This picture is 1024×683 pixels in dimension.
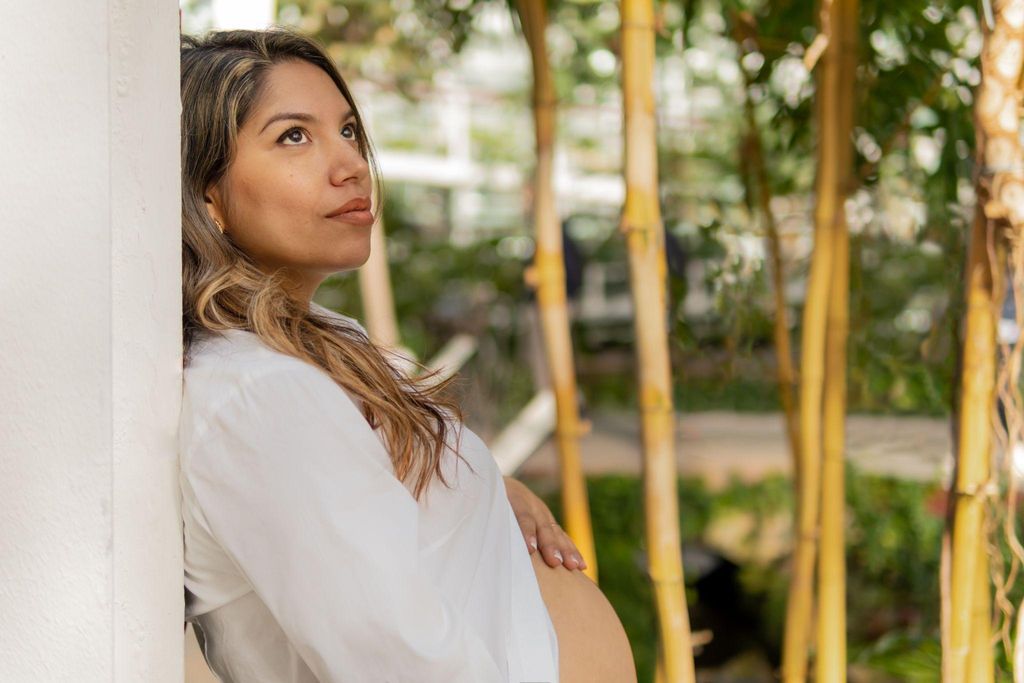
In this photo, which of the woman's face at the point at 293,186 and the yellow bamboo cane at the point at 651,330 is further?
the yellow bamboo cane at the point at 651,330

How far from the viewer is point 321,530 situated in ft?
3.95

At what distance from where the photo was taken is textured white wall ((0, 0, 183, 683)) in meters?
1.21

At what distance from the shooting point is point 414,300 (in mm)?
8156

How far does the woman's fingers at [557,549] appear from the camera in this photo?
1705mm

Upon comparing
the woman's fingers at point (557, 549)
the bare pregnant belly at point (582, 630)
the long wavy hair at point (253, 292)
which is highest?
the long wavy hair at point (253, 292)

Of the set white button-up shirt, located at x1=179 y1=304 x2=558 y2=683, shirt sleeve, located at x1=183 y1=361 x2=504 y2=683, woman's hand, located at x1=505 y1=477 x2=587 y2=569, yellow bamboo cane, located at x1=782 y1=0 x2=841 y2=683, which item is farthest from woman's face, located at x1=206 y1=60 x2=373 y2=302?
yellow bamboo cane, located at x1=782 y1=0 x2=841 y2=683

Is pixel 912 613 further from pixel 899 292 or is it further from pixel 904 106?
pixel 904 106

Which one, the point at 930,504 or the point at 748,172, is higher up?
the point at 748,172

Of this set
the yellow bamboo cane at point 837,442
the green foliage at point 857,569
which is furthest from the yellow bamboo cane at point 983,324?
the green foliage at point 857,569

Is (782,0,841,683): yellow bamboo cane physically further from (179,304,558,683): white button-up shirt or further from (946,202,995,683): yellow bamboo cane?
(179,304,558,683): white button-up shirt

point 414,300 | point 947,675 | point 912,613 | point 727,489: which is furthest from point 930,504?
point 414,300

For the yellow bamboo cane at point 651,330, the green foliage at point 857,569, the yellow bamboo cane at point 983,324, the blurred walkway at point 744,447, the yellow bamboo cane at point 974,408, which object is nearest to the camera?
the yellow bamboo cane at point 983,324

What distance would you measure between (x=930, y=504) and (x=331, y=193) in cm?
415

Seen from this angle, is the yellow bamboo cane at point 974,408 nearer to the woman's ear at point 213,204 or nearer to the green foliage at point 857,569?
the woman's ear at point 213,204
